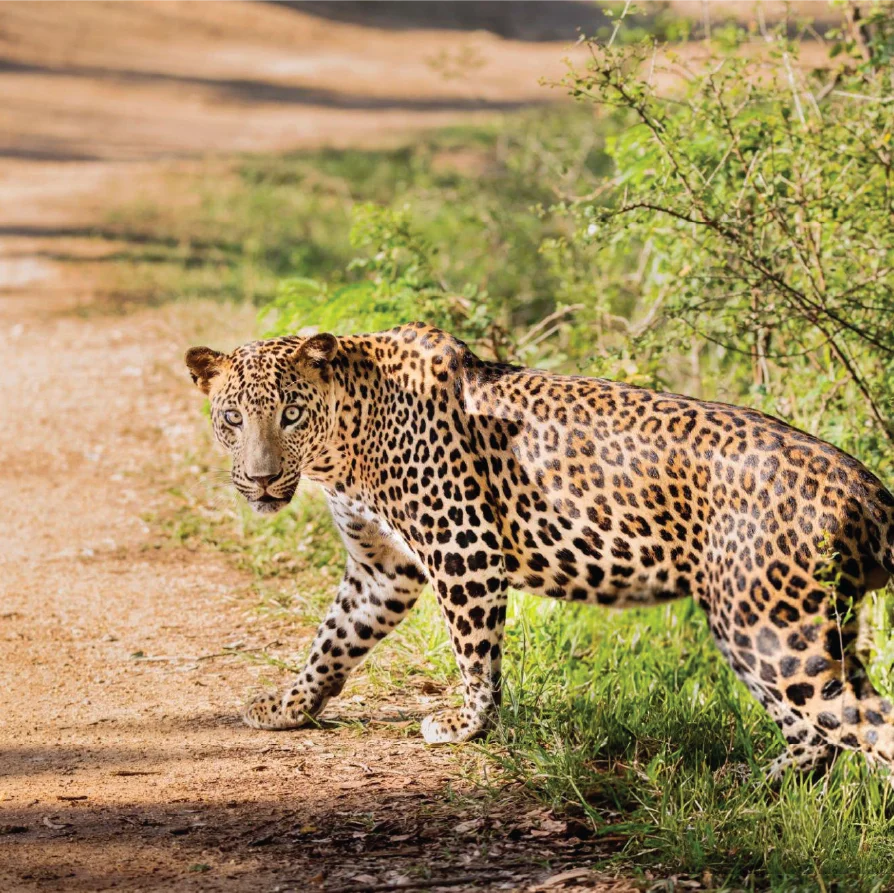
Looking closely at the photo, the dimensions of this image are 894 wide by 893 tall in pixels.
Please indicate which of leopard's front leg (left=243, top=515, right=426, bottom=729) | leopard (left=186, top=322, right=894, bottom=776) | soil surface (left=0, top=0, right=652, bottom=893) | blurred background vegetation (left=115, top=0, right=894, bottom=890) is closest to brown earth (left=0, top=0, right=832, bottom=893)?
soil surface (left=0, top=0, right=652, bottom=893)

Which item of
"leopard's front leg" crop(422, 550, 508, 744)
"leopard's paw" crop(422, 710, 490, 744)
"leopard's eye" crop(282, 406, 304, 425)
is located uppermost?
"leopard's eye" crop(282, 406, 304, 425)

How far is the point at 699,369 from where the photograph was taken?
9.70m

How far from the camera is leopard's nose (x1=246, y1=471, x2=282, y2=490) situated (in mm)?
5625

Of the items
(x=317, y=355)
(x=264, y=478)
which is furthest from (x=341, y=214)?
(x=264, y=478)

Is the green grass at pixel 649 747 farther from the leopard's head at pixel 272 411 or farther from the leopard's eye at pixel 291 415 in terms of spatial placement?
the leopard's eye at pixel 291 415

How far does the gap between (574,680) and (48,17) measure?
27760mm

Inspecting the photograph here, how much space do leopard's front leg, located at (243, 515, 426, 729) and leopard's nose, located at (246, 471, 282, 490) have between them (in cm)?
55

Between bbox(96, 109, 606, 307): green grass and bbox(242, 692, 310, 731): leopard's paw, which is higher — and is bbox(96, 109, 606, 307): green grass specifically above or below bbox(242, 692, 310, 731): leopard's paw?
above

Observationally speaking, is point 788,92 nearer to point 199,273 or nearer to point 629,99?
point 629,99

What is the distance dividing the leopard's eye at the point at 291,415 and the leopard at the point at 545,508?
19 millimetres

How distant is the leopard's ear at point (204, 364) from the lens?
5852 millimetres

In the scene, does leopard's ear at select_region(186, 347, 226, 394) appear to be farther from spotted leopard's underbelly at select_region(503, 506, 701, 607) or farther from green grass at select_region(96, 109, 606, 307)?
green grass at select_region(96, 109, 606, 307)

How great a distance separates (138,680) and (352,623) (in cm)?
133

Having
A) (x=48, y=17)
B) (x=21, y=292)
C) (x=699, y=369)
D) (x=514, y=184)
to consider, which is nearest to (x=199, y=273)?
(x=21, y=292)
